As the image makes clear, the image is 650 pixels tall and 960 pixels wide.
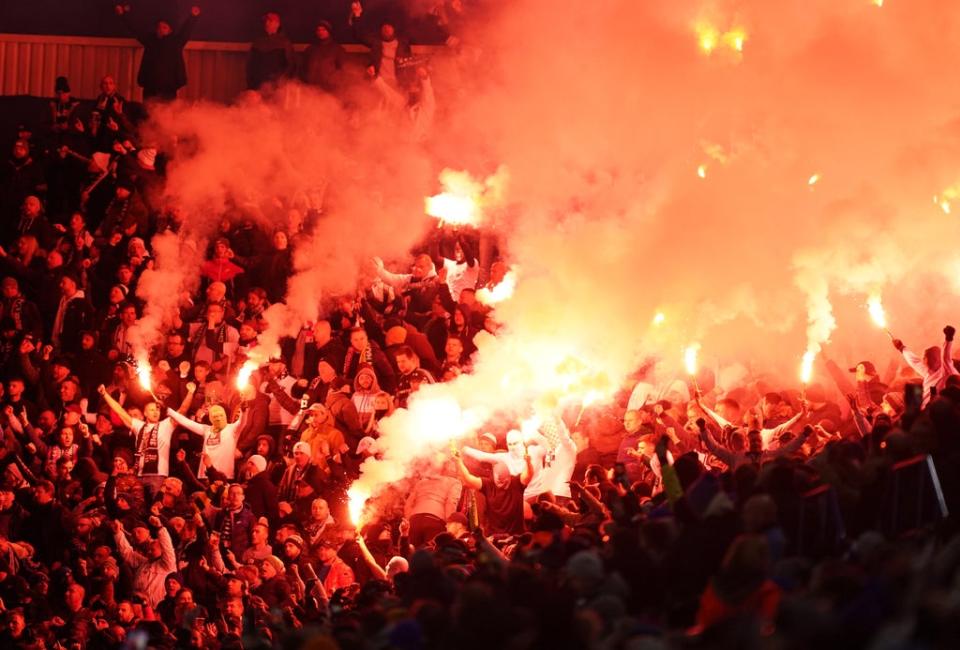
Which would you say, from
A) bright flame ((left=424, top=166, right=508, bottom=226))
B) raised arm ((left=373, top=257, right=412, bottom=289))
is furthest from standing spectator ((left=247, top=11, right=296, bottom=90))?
raised arm ((left=373, top=257, right=412, bottom=289))

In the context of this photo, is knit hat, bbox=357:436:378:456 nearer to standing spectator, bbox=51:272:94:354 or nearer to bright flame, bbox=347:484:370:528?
bright flame, bbox=347:484:370:528

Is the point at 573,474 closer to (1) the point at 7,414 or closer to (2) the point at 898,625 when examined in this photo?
(1) the point at 7,414

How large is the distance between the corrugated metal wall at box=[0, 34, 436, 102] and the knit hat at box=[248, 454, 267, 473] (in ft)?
20.6

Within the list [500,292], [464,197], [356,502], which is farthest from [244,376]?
[464,197]

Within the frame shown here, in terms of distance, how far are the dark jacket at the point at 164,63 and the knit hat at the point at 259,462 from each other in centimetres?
540

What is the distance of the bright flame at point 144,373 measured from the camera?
33.8 ft

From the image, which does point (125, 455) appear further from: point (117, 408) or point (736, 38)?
point (736, 38)

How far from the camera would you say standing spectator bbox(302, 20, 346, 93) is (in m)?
13.5

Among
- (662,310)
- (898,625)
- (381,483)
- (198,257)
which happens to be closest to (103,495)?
(381,483)

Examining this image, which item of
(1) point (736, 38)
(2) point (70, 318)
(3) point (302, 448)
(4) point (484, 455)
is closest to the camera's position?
(4) point (484, 455)

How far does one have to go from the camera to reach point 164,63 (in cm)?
1366

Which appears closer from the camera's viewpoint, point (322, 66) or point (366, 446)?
point (366, 446)

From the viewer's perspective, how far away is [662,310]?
1065 centimetres

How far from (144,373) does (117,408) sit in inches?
15.0
